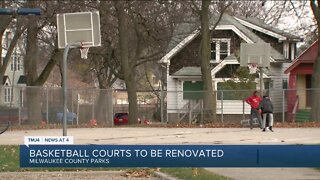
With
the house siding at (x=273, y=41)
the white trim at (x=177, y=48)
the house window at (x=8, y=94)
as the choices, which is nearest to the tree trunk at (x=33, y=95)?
the house window at (x=8, y=94)

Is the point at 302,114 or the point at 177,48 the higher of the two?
the point at 177,48

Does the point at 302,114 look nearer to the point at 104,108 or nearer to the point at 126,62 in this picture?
the point at 126,62

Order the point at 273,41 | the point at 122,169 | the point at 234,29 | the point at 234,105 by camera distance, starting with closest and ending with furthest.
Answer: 1. the point at 122,169
2. the point at 234,105
3. the point at 234,29
4. the point at 273,41

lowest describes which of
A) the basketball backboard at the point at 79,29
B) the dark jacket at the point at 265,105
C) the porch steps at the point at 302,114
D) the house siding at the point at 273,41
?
the porch steps at the point at 302,114

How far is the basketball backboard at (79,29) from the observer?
11352 millimetres

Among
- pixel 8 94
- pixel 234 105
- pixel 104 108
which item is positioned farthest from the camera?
pixel 234 105

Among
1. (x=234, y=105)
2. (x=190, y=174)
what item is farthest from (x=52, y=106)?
(x=190, y=174)

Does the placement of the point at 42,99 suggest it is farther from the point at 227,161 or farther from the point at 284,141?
the point at 227,161

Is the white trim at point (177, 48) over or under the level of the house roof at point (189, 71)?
over

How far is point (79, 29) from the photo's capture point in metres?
11.4

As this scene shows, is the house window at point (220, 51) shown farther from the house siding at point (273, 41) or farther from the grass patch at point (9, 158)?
the grass patch at point (9, 158)

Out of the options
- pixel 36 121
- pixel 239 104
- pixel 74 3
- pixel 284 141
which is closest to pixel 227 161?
pixel 284 141

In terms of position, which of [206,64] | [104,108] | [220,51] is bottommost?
[104,108]

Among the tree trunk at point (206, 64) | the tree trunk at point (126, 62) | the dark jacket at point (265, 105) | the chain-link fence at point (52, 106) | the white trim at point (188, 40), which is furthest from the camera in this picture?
the white trim at point (188, 40)
